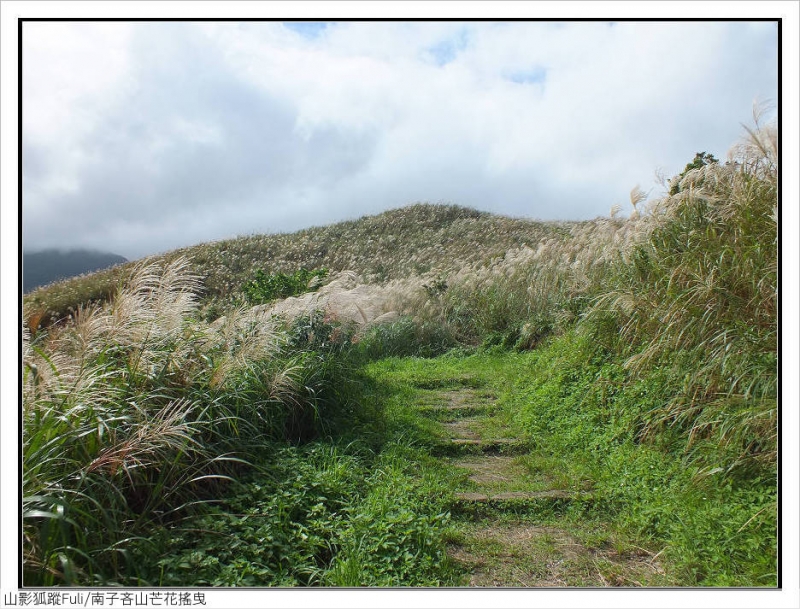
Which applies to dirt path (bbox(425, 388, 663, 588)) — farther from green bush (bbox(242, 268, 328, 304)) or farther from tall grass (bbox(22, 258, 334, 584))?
green bush (bbox(242, 268, 328, 304))

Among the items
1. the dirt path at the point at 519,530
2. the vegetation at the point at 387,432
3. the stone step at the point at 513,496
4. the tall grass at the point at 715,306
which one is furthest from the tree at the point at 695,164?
the stone step at the point at 513,496

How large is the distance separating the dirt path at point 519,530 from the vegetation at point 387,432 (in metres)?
0.02

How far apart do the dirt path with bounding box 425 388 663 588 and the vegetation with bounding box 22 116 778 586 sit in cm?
2

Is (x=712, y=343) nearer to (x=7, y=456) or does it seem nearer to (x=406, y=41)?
(x=406, y=41)

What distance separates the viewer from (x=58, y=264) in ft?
10.9

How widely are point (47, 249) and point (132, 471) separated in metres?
1.26

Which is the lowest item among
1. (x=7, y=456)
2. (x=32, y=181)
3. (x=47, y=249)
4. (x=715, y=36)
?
(x=7, y=456)

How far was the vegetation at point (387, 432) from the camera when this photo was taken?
2709 millimetres

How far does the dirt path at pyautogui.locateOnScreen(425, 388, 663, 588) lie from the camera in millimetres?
2777

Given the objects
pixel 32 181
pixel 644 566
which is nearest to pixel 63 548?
pixel 32 181

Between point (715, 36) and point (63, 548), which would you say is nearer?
point (63, 548)

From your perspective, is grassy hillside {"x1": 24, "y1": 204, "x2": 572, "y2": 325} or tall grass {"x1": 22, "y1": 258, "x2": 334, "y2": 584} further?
grassy hillside {"x1": 24, "y1": 204, "x2": 572, "y2": 325}

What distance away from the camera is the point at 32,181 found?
3221 millimetres

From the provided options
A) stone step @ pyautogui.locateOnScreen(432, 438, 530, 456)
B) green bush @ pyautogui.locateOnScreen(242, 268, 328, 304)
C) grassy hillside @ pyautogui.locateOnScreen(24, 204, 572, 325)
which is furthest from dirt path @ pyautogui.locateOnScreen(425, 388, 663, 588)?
grassy hillside @ pyautogui.locateOnScreen(24, 204, 572, 325)
